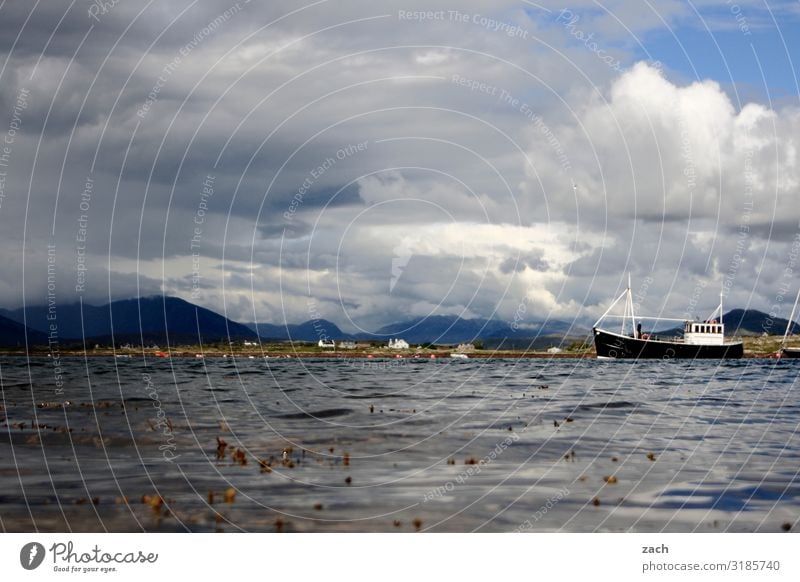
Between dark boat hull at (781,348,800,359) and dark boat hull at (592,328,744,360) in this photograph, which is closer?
dark boat hull at (592,328,744,360)

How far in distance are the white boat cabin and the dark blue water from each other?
120 m

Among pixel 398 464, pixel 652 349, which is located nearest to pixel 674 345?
pixel 652 349

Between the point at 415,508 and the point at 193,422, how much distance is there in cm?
2090

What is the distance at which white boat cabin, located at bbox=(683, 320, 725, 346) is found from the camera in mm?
168875

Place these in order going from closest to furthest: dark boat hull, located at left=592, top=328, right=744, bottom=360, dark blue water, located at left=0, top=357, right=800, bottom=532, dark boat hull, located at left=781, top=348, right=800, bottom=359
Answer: dark blue water, located at left=0, top=357, right=800, bottom=532, dark boat hull, located at left=592, top=328, right=744, bottom=360, dark boat hull, located at left=781, top=348, right=800, bottom=359

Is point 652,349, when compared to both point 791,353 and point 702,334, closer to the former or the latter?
point 702,334

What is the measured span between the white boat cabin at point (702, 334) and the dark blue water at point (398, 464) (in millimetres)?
119877

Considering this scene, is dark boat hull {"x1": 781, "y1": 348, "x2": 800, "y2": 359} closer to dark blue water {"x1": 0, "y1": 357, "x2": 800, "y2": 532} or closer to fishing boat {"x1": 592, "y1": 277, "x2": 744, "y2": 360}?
fishing boat {"x1": 592, "y1": 277, "x2": 744, "y2": 360}

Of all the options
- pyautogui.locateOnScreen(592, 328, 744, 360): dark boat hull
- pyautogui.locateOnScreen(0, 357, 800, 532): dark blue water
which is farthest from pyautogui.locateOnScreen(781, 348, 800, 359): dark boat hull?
pyautogui.locateOnScreen(0, 357, 800, 532): dark blue water

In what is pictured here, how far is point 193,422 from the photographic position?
40031mm

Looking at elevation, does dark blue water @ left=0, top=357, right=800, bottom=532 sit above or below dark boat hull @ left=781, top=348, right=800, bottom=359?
above

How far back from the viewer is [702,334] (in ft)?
557

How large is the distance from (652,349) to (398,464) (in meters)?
149
